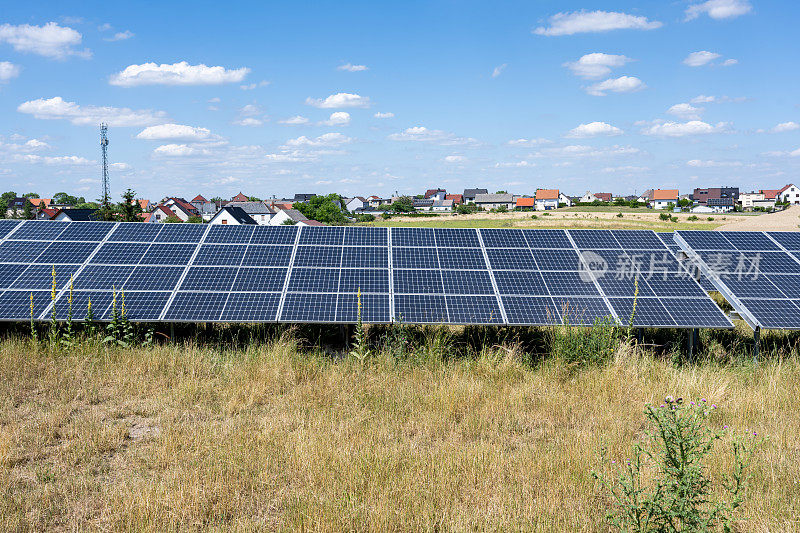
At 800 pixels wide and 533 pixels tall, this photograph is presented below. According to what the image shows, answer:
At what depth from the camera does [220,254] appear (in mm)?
14555

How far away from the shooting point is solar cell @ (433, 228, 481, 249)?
50.2ft

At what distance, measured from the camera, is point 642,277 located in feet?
45.0

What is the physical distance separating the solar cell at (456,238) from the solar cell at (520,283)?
188 cm

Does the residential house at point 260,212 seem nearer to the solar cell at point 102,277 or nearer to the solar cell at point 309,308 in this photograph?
the solar cell at point 102,277

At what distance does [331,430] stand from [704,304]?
9604 millimetres

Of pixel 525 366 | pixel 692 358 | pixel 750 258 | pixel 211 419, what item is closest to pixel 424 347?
pixel 525 366

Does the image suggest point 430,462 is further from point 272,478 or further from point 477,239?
point 477,239

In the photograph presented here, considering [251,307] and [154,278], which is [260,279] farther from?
[154,278]

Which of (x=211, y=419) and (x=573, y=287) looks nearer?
(x=211, y=419)

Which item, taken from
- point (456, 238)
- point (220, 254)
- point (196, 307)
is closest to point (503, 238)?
point (456, 238)

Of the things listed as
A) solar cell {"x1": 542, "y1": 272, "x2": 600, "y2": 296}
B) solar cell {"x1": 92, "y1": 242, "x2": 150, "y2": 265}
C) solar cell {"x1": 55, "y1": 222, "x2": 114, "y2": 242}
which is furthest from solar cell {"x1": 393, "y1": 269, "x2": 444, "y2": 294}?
solar cell {"x1": 55, "y1": 222, "x2": 114, "y2": 242}

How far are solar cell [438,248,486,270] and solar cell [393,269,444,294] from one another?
0.66 meters

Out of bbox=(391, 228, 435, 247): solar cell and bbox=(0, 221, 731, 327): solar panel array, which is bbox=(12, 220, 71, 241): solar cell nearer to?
bbox=(0, 221, 731, 327): solar panel array

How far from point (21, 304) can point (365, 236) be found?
349 inches
